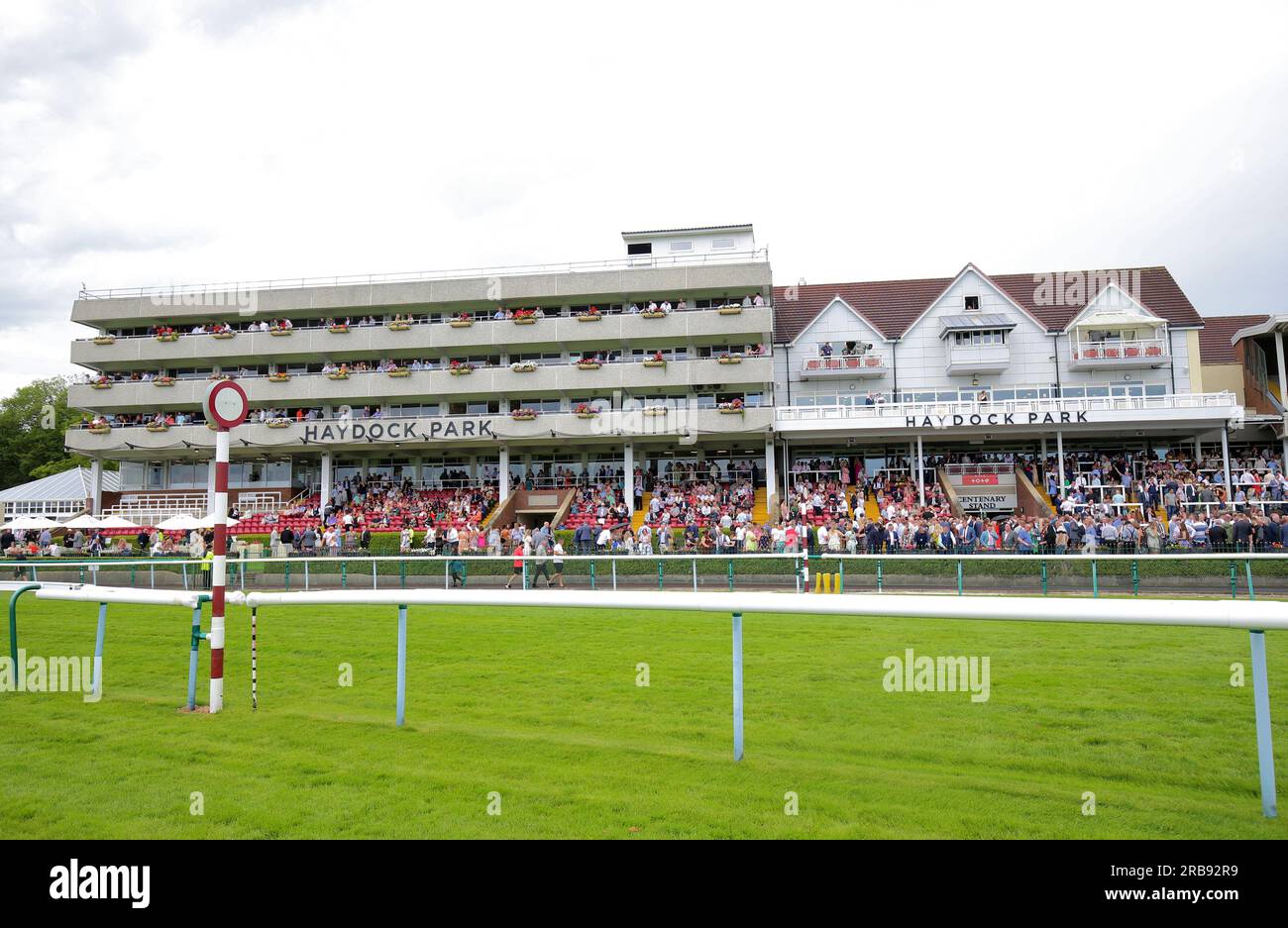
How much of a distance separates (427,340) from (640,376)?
10560 millimetres

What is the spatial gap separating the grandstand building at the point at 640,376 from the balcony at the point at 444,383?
11 cm

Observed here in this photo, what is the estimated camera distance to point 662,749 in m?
5.41

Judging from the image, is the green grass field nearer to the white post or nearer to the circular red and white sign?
the circular red and white sign

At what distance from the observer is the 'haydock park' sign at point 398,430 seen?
37969 mm

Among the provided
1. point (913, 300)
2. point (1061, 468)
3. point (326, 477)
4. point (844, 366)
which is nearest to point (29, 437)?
point (326, 477)

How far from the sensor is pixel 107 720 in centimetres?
675

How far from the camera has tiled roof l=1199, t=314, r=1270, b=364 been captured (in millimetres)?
42062

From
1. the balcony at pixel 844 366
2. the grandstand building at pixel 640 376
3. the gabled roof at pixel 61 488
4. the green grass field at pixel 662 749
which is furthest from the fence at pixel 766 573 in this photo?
the gabled roof at pixel 61 488

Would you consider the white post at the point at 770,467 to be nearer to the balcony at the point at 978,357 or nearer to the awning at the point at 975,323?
the balcony at the point at 978,357

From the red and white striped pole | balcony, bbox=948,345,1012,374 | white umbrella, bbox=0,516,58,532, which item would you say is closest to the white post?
balcony, bbox=948,345,1012,374

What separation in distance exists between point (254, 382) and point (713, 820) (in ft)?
136

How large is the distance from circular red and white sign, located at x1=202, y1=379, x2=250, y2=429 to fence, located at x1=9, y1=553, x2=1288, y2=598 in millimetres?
12001
